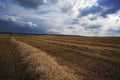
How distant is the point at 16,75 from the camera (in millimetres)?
16391

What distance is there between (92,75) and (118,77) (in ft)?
7.79

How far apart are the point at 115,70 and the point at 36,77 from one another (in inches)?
330

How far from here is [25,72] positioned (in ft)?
57.2

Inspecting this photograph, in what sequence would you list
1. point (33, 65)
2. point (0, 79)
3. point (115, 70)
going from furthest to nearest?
point (33, 65) < point (115, 70) < point (0, 79)

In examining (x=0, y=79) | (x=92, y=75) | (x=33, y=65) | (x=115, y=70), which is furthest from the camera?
(x=33, y=65)

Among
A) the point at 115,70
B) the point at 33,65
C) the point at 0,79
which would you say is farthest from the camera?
the point at 33,65

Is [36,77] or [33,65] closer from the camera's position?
[36,77]

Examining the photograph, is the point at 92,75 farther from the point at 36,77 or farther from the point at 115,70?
the point at 36,77

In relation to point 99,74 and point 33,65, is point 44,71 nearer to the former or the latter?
point 33,65

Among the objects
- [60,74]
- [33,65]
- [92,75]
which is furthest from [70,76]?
[33,65]

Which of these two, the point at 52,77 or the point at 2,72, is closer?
the point at 52,77

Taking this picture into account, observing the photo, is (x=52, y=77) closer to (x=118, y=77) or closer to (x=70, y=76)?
(x=70, y=76)

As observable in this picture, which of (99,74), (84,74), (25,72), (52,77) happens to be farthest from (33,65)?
(99,74)

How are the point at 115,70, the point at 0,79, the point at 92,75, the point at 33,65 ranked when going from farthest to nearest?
1. the point at 33,65
2. the point at 115,70
3. the point at 92,75
4. the point at 0,79
